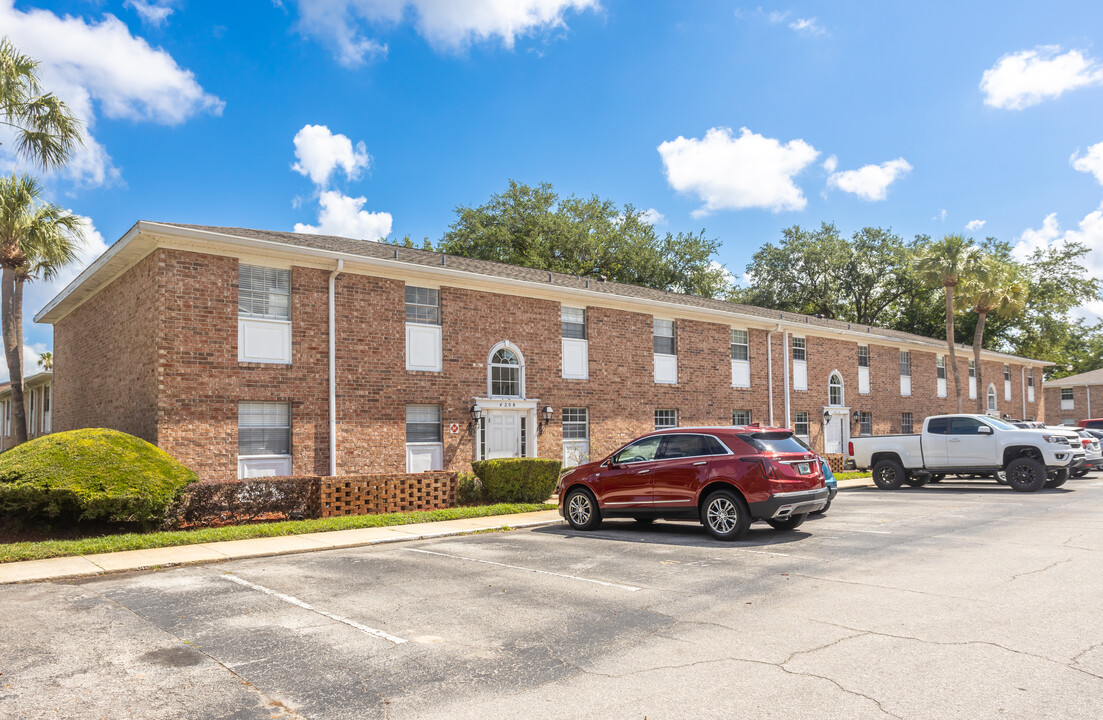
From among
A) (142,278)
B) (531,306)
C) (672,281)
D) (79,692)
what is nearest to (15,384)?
(142,278)

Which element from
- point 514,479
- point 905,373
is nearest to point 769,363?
point 905,373

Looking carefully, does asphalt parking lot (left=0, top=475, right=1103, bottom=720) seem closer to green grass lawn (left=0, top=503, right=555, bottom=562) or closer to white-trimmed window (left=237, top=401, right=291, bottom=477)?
green grass lawn (left=0, top=503, right=555, bottom=562)

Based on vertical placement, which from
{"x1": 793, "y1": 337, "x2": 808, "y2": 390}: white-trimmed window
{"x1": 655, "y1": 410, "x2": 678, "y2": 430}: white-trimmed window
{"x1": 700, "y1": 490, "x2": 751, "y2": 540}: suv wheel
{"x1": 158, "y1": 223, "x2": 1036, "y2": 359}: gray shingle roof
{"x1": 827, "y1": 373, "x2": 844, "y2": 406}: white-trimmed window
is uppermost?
{"x1": 158, "y1": 223, "x2": 1036, "y2": 359}: gray shingle roof

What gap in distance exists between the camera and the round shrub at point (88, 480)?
35.8 feet

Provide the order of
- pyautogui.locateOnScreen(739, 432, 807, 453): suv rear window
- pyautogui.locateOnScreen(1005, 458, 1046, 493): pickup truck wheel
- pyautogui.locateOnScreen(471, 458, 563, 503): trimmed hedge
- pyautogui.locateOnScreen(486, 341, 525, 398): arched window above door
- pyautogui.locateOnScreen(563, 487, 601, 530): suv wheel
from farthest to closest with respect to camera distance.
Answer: pyautogui.locateOnScreen(486, 341, 525, 398): arched window above door → pyautogui.locateOnScreen(1005, 458, 1046, 493): pickup truck wheel → pyautogui.locateOnScreen(471, 458, 563, 503): trimmed hedge → pyautogui.locateOnScreen(563, 487, 601, 530): suv wheel → pyautogui.locateOnScreen(739, 432, 807, 453): suv rear window

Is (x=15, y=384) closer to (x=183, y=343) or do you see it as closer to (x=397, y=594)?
(x=183, y=343)

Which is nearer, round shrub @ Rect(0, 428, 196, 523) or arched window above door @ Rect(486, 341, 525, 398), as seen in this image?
round shrub @ Rect(0, 428, 196, 523)

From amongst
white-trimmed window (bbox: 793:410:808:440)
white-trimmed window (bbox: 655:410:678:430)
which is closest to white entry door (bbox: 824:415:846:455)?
white-trimmed window (bbox: 793:410:808:440)

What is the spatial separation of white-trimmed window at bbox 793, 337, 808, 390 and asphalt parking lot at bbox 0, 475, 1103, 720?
17315 millimetres

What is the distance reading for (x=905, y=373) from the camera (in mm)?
33438

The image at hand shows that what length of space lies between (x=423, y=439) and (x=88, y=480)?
759cm

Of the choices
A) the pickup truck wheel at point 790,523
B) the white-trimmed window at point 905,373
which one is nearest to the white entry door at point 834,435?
the white-trimmed window at point 905,373

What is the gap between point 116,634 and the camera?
6312mm

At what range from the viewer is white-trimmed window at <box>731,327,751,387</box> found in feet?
83.7
